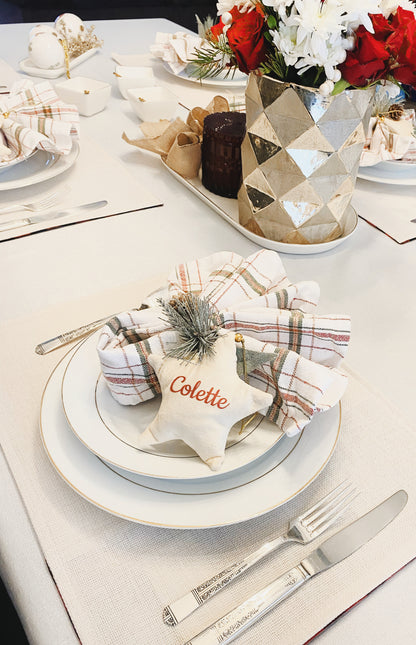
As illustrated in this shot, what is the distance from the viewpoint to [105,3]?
3854mm

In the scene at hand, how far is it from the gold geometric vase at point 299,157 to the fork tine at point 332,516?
0.40 meters

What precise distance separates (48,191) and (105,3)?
12.2ft

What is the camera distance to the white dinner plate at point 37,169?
0.82 meters

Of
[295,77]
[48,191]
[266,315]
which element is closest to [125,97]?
[48,191]

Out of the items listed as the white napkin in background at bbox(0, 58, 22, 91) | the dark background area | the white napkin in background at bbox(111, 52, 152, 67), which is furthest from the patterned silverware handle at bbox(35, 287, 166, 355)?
the dark background area

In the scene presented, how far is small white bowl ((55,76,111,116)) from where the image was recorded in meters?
1.10

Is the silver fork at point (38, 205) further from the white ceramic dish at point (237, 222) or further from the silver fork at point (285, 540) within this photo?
the silver fork at point (285, 540)

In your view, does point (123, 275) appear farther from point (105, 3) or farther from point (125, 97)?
point (105, 3)

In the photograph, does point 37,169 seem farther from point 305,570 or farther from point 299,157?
point 305,570

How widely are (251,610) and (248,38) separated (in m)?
0.59

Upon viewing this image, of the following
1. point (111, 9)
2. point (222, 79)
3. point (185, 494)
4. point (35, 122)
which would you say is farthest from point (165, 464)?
point (111, 9)

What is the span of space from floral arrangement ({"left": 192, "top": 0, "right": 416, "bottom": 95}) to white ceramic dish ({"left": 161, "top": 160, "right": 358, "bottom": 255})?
0.21 m

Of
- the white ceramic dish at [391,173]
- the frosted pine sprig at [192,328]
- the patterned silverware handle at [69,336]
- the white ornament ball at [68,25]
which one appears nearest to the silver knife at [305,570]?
the frosted pine sprig at [192,328]

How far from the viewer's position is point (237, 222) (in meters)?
0.79
